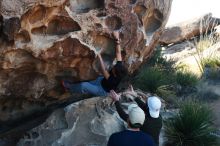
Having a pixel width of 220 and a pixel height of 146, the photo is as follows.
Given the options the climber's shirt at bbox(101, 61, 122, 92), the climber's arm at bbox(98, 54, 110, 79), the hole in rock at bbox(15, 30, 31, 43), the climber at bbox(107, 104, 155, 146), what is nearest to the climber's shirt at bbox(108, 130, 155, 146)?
the climber at bbox(107, 104, 155, 146)

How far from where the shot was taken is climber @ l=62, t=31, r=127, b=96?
7.87 meters

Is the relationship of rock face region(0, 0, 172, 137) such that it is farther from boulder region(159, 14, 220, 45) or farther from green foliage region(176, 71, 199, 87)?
boulder region(159, 14, 220, 45)

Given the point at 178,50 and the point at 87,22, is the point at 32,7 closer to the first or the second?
the point at 87,22

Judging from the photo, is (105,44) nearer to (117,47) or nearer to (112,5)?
(117,47)

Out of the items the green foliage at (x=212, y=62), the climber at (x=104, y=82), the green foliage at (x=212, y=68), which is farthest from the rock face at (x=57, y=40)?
the green foliage at (x=212, y=62)

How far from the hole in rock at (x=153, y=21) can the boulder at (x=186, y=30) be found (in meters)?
10.2

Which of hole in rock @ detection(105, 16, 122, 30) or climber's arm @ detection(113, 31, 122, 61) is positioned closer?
hole in rock @ detection(105, 16, 122, 30)

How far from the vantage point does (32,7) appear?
22.2 feet

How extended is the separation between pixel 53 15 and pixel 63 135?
195cm

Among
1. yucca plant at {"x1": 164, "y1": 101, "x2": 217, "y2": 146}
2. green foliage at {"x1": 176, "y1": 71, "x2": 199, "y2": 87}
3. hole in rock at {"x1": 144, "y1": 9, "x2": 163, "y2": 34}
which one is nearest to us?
hole in rock at {"x1": 144, "y1": 9, "x2": 163, "y2": 34}

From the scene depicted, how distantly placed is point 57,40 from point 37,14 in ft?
1.67

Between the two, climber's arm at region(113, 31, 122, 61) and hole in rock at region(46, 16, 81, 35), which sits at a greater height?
hole in rock at region(46, 16, 81, 35)

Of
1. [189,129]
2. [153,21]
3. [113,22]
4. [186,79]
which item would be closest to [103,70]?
[113,22]

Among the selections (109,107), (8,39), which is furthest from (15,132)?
(8,39)
